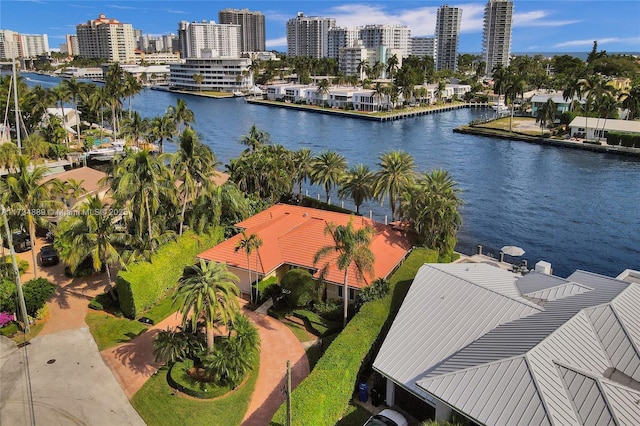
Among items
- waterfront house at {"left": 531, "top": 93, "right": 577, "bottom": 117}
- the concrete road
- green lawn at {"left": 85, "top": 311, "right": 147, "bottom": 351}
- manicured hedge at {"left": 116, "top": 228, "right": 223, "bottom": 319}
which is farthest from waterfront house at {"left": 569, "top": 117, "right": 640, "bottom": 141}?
the concrete road

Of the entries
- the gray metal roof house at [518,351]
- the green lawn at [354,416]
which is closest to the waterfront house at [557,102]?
the gray metal roof house at [518,351]

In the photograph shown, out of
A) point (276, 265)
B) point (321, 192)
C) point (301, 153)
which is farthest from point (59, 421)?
point (321, 192)

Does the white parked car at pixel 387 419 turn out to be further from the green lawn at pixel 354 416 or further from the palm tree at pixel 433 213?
the palm tree at pixel 433 213

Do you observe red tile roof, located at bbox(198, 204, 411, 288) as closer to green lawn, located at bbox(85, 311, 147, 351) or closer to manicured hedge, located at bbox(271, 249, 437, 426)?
manicured hedge, located at bbox(271, 249, 437, 426)

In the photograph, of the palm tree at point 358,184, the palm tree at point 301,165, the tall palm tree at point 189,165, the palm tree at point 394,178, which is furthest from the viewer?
the palm tree at point 301,165

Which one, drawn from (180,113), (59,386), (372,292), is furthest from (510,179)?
(59,386)
